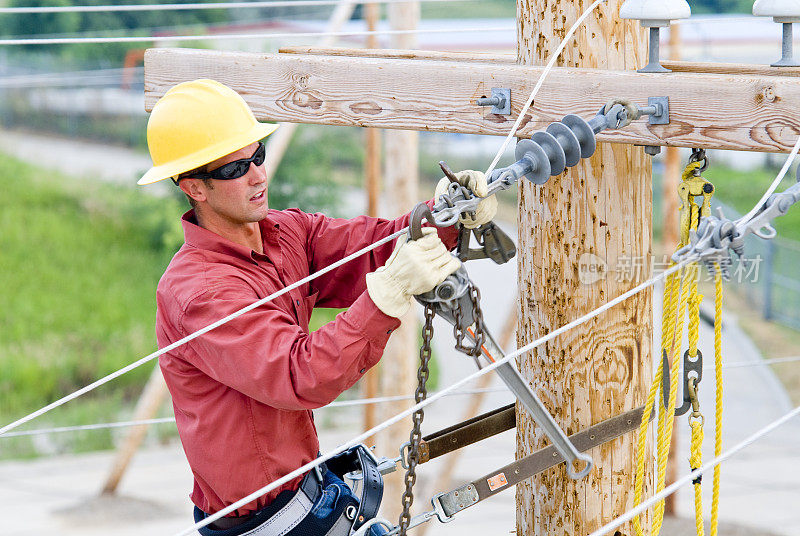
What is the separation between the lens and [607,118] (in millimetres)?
2367

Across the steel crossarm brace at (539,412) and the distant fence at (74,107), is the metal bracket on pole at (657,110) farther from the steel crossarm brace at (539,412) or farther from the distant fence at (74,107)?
the distant fence at (74,107)

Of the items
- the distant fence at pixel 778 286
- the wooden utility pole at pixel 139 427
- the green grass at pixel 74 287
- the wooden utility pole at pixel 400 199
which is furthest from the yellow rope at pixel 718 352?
the distant fence at pixel 778 286

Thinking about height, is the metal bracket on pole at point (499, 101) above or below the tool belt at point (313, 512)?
above

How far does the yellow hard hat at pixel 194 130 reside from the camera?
2.52 meters

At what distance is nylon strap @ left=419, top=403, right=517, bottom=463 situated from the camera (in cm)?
287

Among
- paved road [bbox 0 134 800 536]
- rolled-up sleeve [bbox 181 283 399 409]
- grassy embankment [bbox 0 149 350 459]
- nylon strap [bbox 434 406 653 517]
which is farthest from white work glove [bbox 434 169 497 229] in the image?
A: grassy embankment [bbox 0 149 350 459]

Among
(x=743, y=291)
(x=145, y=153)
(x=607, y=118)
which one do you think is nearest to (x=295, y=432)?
(x=607, y=118)

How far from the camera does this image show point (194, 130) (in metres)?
2.53

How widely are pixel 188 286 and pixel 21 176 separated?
45.7 feet

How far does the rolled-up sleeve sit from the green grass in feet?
28.5

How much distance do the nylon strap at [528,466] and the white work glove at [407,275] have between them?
0.66 metres

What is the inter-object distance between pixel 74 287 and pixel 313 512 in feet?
38.3

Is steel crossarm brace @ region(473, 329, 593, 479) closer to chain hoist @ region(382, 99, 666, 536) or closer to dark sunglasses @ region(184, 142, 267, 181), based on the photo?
chain hoist @ region(382, 99, 666, 536)

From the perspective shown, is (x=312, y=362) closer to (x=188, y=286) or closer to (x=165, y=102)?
(x=188, y=286)
